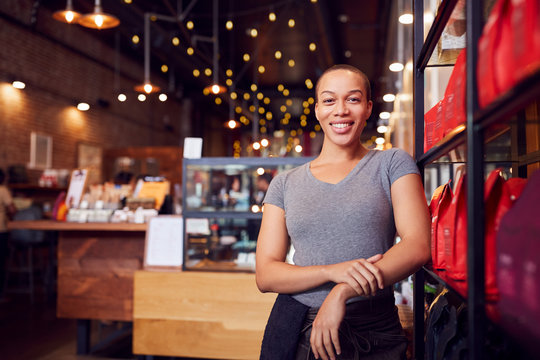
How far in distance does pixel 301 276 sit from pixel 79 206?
3339 mm

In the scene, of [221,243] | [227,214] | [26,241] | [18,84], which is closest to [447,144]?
[227,214]

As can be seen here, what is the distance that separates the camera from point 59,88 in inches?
332

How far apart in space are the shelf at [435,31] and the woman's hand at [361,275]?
0.75 metres

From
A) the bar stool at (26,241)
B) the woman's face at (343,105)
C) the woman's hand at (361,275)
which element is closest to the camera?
the woman's hand at (361,275)

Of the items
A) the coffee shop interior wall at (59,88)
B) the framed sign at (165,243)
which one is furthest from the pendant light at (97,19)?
the coffee shop interior wall at (59,88)

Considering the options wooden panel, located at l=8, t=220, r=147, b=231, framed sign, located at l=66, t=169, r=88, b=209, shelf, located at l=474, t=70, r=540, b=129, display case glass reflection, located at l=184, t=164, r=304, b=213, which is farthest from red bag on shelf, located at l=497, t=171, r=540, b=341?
framed sign, located at l=66, t=169, r=88, b=209

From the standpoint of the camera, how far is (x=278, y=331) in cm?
149

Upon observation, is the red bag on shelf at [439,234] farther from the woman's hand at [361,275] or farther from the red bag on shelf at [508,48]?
the red bag on shelf at [508,48]

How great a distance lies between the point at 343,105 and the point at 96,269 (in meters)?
3.20

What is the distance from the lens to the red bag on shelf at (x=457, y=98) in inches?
47.8

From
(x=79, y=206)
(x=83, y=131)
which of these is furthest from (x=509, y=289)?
(x=83, y=131)

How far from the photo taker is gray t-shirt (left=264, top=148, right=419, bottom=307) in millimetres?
1428

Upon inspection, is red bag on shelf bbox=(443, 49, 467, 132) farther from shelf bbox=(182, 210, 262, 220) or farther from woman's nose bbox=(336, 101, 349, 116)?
shelf bbox=(182, 210, 262, 220)

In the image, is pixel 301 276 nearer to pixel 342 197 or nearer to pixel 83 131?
pixel 342 197
